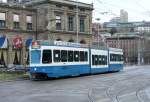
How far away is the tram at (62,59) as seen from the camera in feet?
114

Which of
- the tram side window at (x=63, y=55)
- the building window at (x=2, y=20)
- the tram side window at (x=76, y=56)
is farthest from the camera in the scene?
the building window at (x=2, y=20)

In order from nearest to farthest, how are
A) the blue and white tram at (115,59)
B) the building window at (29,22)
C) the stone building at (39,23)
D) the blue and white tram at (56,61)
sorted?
the blue and white tram at (56,61) → the blue and white tram at (115,59) → the stone building at (39,23) → the building window at (29,22)

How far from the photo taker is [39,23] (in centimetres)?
7462

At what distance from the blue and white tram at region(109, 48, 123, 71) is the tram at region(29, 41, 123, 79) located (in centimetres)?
314

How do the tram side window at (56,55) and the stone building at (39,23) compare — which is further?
the stone building at (39,23)

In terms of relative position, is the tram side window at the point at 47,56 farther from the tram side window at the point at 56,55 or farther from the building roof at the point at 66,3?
the building roof at the point at 66,3

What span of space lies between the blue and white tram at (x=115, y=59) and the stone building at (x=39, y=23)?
51.0ft

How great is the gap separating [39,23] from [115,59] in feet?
86.4

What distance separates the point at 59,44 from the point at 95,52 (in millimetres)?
9373

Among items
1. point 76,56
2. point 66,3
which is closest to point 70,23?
point 66,3

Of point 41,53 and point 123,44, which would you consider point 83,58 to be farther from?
point 123,44

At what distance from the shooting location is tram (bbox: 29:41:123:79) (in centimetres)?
3469

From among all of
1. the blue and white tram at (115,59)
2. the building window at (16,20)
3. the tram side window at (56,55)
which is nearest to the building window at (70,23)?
the building window at (16,20)

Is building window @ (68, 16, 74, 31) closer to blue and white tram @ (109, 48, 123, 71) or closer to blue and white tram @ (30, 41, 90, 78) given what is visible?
blue and white tram @ (109, 48, 123, 71)
